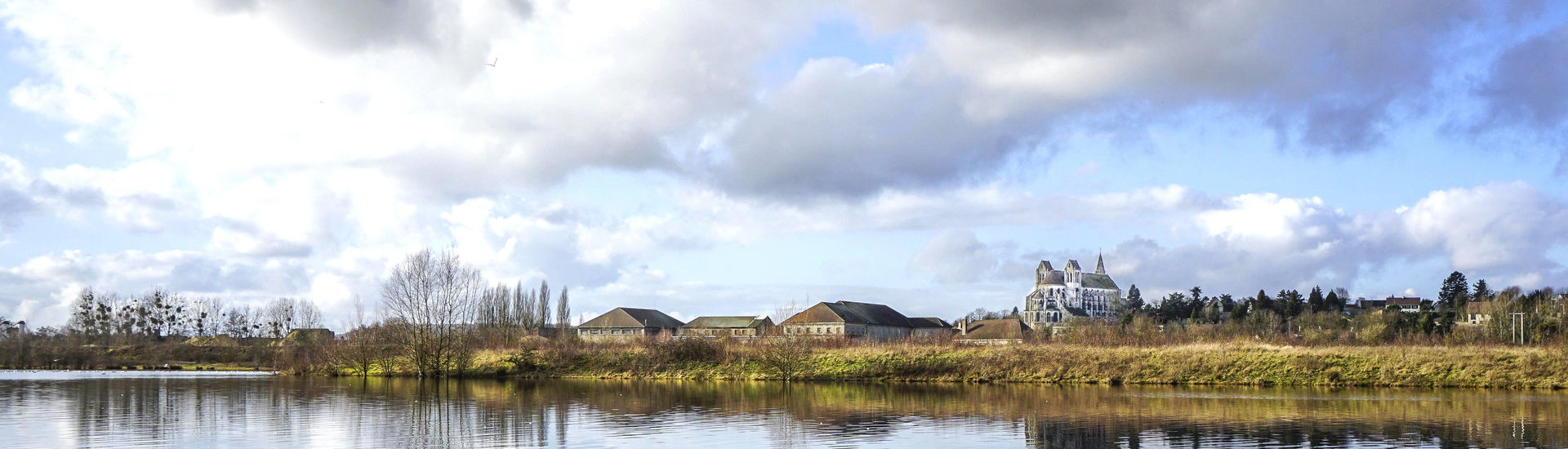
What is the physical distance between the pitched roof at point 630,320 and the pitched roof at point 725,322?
2.77 meters

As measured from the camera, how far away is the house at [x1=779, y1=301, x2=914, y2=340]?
394 feet

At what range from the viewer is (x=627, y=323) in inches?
5098

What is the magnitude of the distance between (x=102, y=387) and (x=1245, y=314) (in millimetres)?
127119

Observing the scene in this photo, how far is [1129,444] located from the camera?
2336 centimetres

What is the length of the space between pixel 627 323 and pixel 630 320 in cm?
53

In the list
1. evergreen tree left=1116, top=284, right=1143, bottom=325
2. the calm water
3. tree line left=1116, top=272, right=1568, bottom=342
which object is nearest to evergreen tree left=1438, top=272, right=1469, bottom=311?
tree line left=1116, top=272, right=1568, bottom=342

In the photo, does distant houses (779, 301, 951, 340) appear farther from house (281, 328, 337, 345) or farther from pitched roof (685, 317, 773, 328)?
house (281, 328, 337, 345)

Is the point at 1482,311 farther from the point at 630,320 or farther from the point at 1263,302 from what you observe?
the point at 630,320

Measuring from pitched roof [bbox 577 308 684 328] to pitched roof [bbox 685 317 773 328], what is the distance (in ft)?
9.08

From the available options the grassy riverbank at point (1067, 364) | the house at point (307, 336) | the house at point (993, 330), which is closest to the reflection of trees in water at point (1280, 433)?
the grassy riverbank at point (1067, 364)

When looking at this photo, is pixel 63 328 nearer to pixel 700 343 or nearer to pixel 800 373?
pixel 700 343

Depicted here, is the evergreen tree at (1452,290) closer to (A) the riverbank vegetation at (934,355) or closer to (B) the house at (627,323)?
(A) the riverbank vegetation at (934,355)

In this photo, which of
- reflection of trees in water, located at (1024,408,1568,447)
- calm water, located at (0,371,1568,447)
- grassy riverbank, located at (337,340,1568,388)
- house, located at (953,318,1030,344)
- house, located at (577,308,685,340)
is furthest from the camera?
house, located at (577,308,685,340)

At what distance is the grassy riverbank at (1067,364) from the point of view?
1848 inches
